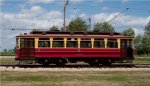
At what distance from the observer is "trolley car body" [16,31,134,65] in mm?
33594

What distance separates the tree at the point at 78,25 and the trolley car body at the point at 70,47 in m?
36.4

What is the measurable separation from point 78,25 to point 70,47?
131 ft

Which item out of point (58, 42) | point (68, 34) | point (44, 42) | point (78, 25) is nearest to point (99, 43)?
point (68, 34)

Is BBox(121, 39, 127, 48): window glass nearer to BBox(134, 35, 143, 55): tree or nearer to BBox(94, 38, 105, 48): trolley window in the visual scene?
BBox(94, 38, 105, 48): trolley window

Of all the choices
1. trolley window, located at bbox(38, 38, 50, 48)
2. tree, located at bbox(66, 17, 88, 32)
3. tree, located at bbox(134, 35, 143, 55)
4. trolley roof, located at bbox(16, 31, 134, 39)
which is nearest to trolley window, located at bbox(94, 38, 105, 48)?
trolley roof, located at bbox(16, 31, 134, 39)

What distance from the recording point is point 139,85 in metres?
18.1

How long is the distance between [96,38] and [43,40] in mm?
4466

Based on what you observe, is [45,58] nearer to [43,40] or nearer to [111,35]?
[43,40]

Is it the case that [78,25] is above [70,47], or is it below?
above

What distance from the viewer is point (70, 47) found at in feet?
111

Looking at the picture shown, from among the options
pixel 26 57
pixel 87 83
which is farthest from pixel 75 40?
pixel 87 83

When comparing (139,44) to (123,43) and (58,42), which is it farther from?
(58,42)

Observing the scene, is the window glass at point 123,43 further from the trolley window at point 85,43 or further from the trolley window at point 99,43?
the trolley window at point 85,43

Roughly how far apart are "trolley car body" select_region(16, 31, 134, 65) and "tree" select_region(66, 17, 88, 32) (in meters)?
36.4
